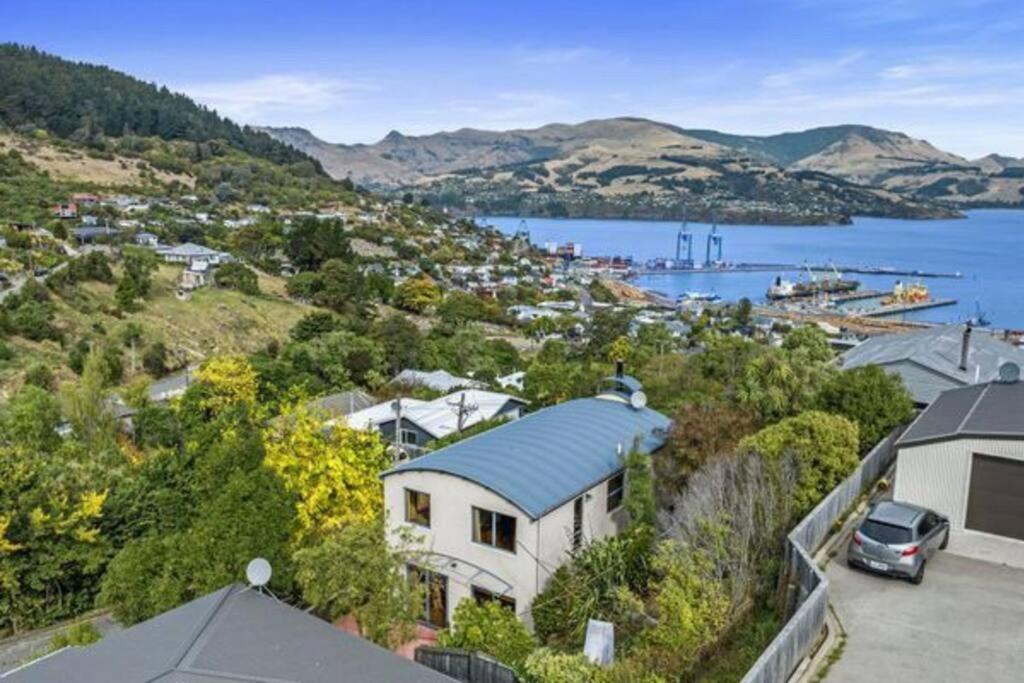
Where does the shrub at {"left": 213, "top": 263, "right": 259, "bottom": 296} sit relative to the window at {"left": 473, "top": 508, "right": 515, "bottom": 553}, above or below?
below

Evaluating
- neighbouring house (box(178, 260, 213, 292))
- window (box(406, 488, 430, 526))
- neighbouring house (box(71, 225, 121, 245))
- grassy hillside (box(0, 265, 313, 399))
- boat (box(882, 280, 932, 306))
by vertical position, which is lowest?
boat (box(882, 280, 932, 306))

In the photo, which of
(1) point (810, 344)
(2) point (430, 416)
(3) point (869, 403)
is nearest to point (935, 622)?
(3) point (869, 403)

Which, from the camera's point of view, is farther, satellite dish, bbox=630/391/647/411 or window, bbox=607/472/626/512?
satellite dish, bbox=630/391/647/411

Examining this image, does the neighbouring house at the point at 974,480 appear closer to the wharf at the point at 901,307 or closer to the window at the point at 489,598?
the window at the point at 489,598

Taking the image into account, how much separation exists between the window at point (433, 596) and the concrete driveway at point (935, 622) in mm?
6112

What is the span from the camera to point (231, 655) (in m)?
6.10

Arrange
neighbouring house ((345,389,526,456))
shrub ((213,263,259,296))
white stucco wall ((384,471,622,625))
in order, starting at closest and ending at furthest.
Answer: white stucco wall ((384,471,622,625)) < neighbouring house ((345,389,526,456)) < shrub ((213,263,259,296))

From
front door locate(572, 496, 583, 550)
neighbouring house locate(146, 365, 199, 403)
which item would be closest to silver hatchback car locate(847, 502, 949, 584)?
front door locate(572, 496, 583, 550)

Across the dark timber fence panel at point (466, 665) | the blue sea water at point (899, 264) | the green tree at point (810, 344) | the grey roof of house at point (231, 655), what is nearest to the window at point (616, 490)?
the dark timber fence panel at point (466, 665)

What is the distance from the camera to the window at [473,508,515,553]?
40.7ft

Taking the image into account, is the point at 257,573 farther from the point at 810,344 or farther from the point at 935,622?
the point at 810,344

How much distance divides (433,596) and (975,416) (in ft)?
32.2

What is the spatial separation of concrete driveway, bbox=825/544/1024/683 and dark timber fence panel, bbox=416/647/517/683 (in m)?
3.70

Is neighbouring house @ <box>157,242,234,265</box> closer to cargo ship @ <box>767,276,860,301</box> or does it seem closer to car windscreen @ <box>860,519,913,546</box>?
car windscreen @ <box>860,519,913,546</box>
